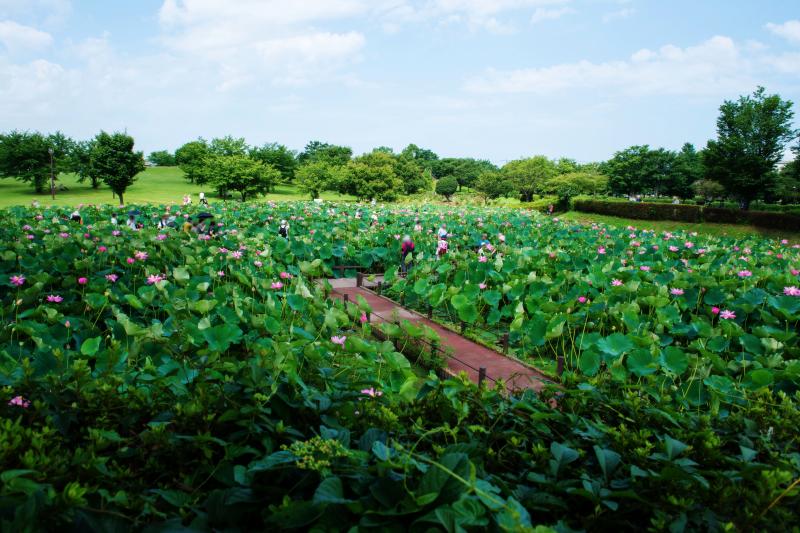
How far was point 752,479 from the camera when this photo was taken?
1472mm

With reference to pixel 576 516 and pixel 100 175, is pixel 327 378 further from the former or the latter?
pixel 100 175

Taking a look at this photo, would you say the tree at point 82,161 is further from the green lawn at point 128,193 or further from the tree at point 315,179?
the tree at point 315,179

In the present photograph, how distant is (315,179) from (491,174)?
20.7 meters

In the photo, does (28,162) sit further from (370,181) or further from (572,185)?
(572,185)

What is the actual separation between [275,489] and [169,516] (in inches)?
10.9

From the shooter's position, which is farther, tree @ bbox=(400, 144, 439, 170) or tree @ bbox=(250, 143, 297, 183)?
tree @ bbox=(400, 144, 439, 170)

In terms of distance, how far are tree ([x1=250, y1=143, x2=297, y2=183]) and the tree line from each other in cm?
12

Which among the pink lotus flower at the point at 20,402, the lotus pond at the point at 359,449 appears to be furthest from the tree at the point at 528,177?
the pink lotus flower at the point at 20,402

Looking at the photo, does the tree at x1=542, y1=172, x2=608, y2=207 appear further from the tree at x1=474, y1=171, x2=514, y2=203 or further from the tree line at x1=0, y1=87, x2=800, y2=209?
the tree at x1=474, y1=171, x2=514, y2=203

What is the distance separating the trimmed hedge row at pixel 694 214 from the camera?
66.2 feet

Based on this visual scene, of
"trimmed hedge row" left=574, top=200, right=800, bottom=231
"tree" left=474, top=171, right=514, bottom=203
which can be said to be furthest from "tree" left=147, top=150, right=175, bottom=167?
"trimmed hedge row" left=574, top=200, right=800, bottom=231

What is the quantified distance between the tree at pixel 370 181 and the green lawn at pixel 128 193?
161 centimetres

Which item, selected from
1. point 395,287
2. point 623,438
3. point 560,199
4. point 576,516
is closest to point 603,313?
point 395,287

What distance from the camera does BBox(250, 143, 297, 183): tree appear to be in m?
54.2
